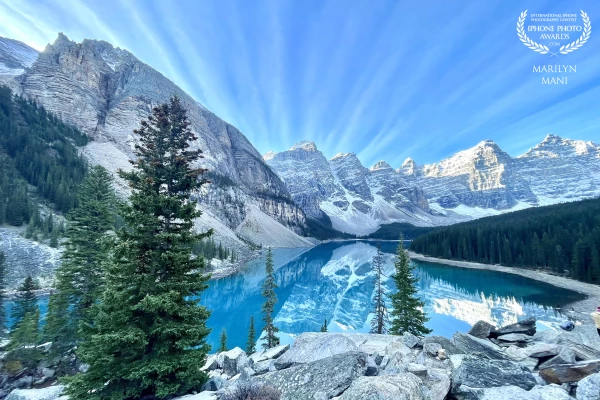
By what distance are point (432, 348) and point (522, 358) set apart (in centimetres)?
249

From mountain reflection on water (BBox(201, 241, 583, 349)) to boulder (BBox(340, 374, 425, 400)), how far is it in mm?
31108

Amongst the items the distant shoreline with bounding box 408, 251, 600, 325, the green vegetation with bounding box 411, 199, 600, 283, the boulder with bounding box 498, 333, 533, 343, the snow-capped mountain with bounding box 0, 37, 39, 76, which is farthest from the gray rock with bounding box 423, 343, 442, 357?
the snow-capped mountain with bounding box 0, 37, 39, 76

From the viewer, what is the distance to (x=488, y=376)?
606 centimetres

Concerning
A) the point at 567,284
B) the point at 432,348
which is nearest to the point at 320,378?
the point at 432,348

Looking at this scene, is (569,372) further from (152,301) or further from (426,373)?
(152,301)

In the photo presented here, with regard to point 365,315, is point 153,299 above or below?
above

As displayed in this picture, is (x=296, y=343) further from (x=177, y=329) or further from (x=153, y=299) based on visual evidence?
(x=153, y=299)

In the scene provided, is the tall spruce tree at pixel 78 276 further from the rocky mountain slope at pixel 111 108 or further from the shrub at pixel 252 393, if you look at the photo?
the rocky mountain slope at pixel 111 108

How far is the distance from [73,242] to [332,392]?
2087 centimetres

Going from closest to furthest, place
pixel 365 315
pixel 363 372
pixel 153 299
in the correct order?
1. pixel 363 372
2. pixel 153 299
3. pixel 365 315

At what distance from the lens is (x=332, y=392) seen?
6.39 meters

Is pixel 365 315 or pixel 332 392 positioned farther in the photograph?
pixel 365 315

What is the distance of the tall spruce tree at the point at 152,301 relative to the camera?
796cm

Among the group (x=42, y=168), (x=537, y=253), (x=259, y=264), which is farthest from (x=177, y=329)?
(x=42, y=168)
